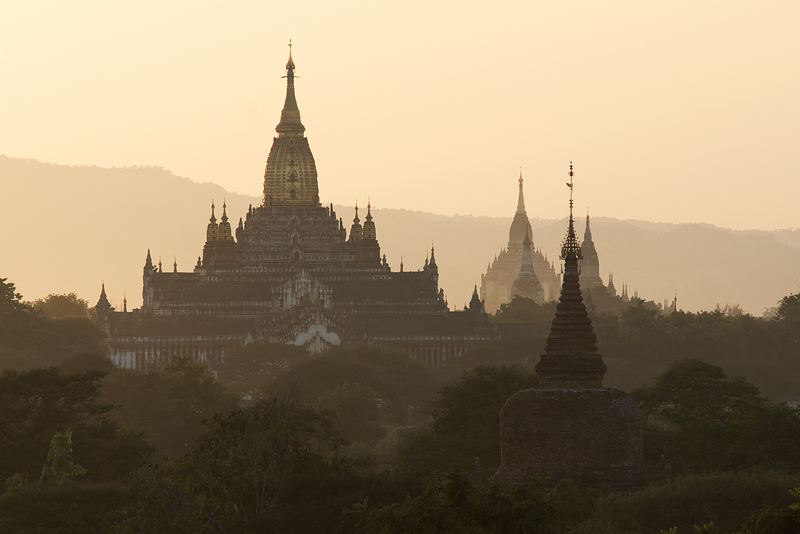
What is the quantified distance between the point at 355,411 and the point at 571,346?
135 ft

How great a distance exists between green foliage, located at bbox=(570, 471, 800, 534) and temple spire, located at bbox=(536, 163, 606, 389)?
12.0ft

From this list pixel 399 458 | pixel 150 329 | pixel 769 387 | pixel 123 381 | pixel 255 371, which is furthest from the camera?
pixel 150 329

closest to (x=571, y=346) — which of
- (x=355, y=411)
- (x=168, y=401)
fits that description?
(x=168, y=401)

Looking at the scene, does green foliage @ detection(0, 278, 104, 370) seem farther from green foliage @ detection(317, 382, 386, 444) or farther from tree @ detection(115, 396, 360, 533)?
tree @ detection(115, 396, 360, 533)

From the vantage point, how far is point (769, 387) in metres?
121

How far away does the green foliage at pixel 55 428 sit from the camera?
65125mm

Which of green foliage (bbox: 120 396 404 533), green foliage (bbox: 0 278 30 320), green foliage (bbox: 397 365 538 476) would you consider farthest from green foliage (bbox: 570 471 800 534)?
green foliage (bbox: 0 278 30 320)

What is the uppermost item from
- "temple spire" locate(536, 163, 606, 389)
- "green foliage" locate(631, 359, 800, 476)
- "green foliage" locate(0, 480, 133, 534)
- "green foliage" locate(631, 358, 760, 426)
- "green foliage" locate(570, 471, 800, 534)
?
"temple spire" locate(536, 163, 606, 389)

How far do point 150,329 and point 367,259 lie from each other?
34717 mm

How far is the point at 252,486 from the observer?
50188 mm

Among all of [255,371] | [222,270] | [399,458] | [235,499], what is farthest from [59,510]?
[222,270]

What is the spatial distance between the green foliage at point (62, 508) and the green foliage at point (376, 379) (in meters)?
46.8

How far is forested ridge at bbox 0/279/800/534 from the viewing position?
47.3 metres

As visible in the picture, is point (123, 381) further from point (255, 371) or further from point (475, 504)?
point (475, 504)
